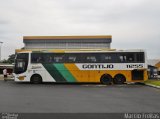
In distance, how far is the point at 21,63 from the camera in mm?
25812

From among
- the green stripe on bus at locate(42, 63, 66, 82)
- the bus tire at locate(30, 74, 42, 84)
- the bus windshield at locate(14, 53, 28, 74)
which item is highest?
the bus windshield at locate(14, 53, 28, 74)

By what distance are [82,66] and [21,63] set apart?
571 centimetres

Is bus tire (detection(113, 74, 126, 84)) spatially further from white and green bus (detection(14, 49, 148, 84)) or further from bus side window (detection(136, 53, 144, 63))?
bus side window (detection(136, 53, 144, 63))

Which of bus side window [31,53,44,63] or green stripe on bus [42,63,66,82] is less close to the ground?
bus side window [31,53,44,63]

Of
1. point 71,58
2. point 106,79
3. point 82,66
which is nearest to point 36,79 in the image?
point 71,58

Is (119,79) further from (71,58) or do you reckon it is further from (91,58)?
(71,58)

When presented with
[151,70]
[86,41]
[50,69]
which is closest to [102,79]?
[50,69]

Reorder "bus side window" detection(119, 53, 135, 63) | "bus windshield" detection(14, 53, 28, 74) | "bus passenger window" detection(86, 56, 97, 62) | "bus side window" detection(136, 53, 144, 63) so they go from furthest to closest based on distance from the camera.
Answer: "bus windshield" detection(14, 53, 28, 74) < "bus passenger window" detection(86, 56, 97, 62) < "bus side window" detection(119, 53, 135, 63) < "bus side window" detection(136, 53, 144, 63)

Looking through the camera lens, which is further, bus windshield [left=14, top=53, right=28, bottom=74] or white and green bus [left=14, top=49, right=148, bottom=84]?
bus windshield [left=14, top=53, right=28, bottom=74]

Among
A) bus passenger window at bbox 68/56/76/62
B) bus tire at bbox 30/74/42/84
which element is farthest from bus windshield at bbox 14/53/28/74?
bus passenger window at bbox 68/56/76/62

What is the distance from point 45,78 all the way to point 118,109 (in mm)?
15498

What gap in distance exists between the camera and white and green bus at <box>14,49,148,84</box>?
25.0m

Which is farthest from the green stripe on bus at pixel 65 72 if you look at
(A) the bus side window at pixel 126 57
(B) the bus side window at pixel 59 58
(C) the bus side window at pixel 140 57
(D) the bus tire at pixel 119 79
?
(C) the bus side window at pixel 140 57

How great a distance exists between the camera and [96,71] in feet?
83.1
